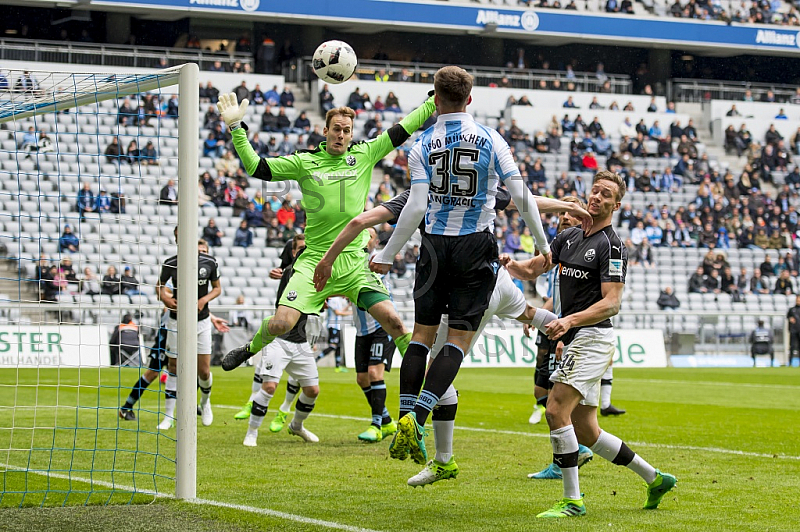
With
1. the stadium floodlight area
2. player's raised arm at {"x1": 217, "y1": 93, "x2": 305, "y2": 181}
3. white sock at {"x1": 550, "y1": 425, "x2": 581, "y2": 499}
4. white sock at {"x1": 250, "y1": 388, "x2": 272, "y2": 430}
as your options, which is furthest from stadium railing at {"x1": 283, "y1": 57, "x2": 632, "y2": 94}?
white sock at {"x1": 550, "y1": 425, "x2": 581, "y2": 499}

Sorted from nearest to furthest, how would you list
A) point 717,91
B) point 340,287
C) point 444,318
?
point 444,318
point 340,287
point 717,91

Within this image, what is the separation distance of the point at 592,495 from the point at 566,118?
1178 inches

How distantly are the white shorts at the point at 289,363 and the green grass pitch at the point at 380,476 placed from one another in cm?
67

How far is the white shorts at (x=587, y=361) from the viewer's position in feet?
21.3

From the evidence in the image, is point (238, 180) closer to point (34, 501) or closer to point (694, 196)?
point (694, 196)

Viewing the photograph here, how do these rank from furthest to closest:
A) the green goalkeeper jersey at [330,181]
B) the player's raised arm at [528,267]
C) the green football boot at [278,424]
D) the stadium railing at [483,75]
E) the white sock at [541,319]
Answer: the stadium railing at [483,75] < the green football boot at [278,424] < the green goalkeeper jersey at [330,181] < the white sock at [541,319] < the player's raised arm at [528,267]

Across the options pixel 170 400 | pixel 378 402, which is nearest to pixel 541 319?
→ pixel 378 402

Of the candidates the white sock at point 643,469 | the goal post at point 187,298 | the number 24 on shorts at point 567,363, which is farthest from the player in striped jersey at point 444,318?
the white sock at point 643,469

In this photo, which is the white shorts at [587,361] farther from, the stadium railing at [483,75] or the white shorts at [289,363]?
the stadium railing at [483,75]

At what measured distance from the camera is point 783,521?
20.6 feet

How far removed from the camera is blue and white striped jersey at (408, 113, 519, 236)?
657cm

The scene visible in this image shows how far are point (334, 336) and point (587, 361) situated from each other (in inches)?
693

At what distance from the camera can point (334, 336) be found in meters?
23.9

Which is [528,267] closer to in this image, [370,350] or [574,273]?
[574,273]
